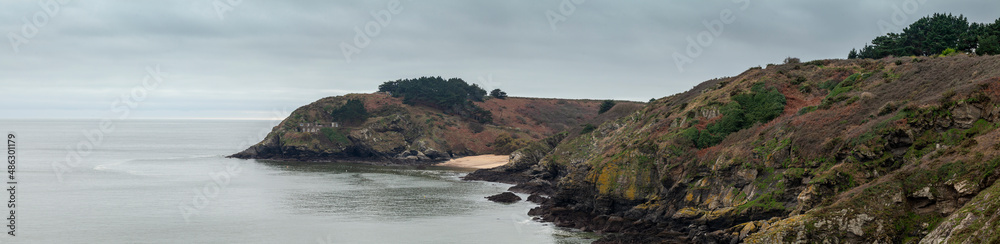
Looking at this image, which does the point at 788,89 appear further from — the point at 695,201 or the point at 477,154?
the point at 477,154

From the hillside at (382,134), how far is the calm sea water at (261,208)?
2327 centimetres

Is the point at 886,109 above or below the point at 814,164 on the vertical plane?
above

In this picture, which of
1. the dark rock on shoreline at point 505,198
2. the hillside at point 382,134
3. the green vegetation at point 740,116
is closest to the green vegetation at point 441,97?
the hillside at point 382,134

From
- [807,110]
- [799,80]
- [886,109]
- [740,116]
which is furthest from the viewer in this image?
[799,80]

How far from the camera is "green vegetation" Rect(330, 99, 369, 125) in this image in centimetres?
13138

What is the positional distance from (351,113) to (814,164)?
107 metres

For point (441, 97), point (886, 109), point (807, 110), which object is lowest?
point (886, 109)

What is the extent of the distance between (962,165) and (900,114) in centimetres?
761

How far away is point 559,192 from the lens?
56.0m

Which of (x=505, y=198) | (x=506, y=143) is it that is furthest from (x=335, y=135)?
(x=505, y=198)

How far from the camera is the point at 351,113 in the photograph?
131750mm

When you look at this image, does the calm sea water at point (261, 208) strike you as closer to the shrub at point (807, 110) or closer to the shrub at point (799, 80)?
the shrub at point (807, 110)

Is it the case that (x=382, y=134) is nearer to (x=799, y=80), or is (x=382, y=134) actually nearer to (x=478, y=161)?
(x=478, y=161)

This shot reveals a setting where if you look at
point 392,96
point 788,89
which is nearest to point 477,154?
point 392,96
